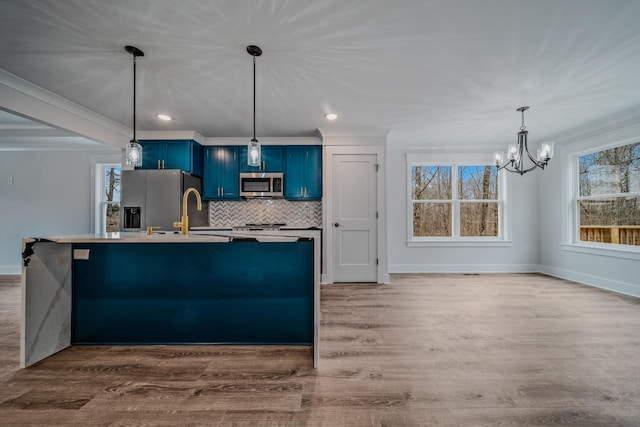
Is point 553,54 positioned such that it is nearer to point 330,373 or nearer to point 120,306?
point 330,373

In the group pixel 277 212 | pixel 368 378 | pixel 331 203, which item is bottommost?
pixel 368 378

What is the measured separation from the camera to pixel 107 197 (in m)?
5.11

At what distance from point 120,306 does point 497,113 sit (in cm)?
468

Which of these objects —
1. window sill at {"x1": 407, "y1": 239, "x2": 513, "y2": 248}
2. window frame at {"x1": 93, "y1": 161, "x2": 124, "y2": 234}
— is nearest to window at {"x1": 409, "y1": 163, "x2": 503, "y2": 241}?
window sill at {"x1": 407, "y1": 239, "x2": 513, "y2": 248}

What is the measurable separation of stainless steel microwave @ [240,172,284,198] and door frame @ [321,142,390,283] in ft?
2.48

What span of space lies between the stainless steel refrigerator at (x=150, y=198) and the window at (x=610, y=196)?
6.50 metres

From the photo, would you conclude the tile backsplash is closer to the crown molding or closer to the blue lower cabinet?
the crown molding

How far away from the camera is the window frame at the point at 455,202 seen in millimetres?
5148

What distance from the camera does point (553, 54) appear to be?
2.22 metres

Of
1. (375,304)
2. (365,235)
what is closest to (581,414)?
(375,304)

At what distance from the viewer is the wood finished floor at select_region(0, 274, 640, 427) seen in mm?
1463

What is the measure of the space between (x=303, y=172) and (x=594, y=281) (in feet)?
15.9

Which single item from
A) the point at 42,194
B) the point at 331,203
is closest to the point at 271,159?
the point at 331,203

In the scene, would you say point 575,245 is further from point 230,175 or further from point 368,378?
point 230,175
